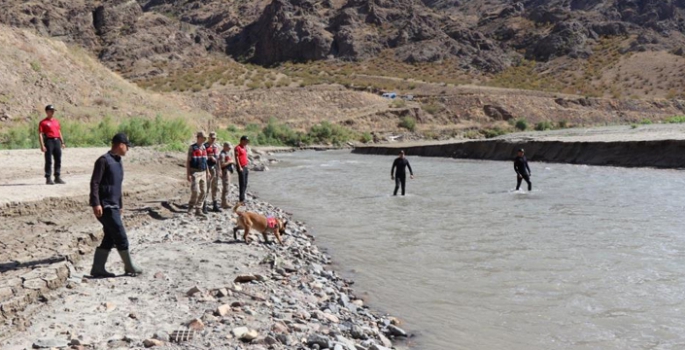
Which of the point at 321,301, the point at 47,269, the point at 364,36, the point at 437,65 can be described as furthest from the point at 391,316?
the point at 364,36

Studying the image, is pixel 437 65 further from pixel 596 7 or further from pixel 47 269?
pixel 47 269

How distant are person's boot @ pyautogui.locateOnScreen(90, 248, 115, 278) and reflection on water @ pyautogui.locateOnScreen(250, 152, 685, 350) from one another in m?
3.57

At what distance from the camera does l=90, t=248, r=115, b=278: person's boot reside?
287 inches

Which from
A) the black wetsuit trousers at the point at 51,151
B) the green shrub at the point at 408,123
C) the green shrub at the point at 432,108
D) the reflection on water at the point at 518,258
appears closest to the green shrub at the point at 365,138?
the green shrub at the point at 408,123

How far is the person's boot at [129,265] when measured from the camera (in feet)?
24.2

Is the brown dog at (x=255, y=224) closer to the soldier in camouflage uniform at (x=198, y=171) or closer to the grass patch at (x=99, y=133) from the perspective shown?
the soldier in camouflage uniform at (x=198, y=171)

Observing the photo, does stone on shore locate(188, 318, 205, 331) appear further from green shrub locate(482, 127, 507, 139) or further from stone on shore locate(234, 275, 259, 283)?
green shrub locate(482, 127, 507, 139)

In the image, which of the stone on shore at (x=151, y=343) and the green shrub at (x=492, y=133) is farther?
the green shrub at (x=492, y=133)

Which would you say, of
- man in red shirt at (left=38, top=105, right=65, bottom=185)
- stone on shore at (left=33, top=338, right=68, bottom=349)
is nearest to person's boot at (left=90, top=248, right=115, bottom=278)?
stone on shore at (left=33, top=338, right=68, bottom=349)

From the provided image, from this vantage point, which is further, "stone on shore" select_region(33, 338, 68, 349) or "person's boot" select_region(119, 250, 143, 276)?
"person's boot" select_region(119, 250, 143, 276)

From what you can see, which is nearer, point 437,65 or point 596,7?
point 437,65

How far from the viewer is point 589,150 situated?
33.0 metres

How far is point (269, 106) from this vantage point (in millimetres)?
68062

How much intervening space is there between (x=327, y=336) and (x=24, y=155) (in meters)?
16.6
